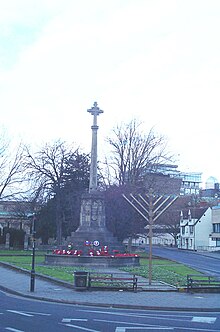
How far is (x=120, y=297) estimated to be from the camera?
20953 millimetres

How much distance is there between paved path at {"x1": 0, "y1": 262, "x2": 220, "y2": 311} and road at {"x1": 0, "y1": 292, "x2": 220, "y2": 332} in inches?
29.2

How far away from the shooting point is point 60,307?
17.9m

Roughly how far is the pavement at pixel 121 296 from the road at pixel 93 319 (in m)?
0.74

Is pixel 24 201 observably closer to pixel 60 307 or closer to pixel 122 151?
pixel 122 151

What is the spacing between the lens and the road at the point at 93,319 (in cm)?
1309

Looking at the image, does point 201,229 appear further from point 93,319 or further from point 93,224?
point 93,319

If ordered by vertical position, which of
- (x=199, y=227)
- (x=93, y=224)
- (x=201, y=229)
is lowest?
(x=93, y=224)

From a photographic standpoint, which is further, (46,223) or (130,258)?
(46,223)

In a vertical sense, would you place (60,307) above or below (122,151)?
below

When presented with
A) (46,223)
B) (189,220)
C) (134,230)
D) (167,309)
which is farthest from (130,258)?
(189,220)

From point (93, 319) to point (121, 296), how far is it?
6.60 meters

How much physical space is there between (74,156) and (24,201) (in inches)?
310

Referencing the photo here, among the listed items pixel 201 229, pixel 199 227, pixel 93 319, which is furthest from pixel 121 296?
pixel 201 229

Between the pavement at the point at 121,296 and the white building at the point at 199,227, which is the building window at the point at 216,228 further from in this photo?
the pavement at the point at 121,296
